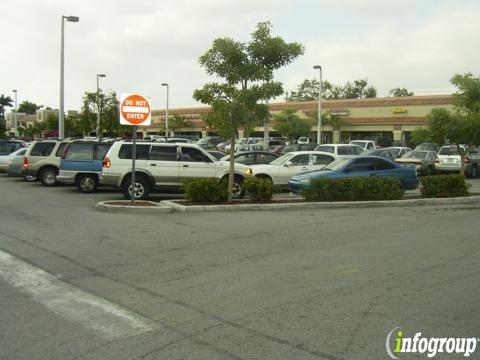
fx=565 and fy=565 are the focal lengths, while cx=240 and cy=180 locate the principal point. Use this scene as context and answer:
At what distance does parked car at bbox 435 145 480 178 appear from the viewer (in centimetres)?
2831

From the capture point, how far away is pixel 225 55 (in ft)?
47.3

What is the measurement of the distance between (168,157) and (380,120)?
43311mm

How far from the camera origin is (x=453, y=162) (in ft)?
92.8

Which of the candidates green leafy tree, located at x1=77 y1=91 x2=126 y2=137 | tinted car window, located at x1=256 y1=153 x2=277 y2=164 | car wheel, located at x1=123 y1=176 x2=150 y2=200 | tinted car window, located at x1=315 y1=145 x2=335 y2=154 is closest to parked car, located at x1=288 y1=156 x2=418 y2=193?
tinted car window, located at x1=256 y1=153 x2=277 y2=164

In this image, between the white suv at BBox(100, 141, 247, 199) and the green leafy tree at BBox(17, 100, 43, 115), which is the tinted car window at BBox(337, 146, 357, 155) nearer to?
the white suv at BBox(100, 141, 247, 199)

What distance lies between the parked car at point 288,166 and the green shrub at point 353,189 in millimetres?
3945

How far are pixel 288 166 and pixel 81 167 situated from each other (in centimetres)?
713

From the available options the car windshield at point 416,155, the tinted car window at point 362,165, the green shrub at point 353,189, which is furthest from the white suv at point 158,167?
the car windshield at point 416,155

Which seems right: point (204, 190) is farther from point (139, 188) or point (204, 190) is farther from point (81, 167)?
point (81, 167)

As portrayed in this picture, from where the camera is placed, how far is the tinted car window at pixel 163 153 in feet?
55.8

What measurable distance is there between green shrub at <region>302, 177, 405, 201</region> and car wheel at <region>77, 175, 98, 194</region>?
7998 mm

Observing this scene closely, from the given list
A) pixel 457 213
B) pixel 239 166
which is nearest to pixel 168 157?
pixel 239 166

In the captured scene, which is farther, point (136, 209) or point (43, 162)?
point (43, 162)

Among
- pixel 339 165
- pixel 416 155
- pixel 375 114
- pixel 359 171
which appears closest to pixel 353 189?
pixel 359 171
